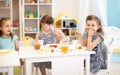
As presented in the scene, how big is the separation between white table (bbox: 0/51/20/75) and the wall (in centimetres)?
294

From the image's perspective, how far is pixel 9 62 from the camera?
81.7 inches

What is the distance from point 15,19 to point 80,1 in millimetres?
1385

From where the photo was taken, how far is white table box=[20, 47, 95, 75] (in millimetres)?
2318

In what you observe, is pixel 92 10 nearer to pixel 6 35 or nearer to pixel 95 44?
pixel 95 44

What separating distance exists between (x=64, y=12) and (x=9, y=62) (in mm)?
3038

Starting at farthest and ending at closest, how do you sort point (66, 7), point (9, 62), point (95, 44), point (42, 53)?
point (66, 7)
point (95, 44)
point (42, 53)
point (9, 62)

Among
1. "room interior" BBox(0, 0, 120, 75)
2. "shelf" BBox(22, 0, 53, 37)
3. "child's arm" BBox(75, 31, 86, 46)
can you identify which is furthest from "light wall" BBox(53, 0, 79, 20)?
"child's arm" BBox(75, 31, 86, 46)

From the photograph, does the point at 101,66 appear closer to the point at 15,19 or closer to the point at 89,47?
the point at 89,47

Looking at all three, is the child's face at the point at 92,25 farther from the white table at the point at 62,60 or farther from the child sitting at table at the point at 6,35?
the child sitting at table at the point at 6,35

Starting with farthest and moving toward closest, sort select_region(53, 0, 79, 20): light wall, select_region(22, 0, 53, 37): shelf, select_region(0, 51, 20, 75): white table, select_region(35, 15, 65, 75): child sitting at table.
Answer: select_region(53, 0, 79, 20): light wall
select_region(22, 0, 53, 37): shelf
select_region(35, 15, 65, 75): child sitting at table
select_region(0, 51, 20, 75): white table

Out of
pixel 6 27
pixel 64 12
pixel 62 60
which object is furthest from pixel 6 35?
pixel 64 12

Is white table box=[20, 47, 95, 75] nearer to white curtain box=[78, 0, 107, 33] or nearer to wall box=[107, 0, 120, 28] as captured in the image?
white curtain box=[78, 0, 107, 33]

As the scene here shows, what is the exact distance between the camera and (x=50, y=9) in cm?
492

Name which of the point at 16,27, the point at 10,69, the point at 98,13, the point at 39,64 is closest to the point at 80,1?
the point at 98,13
